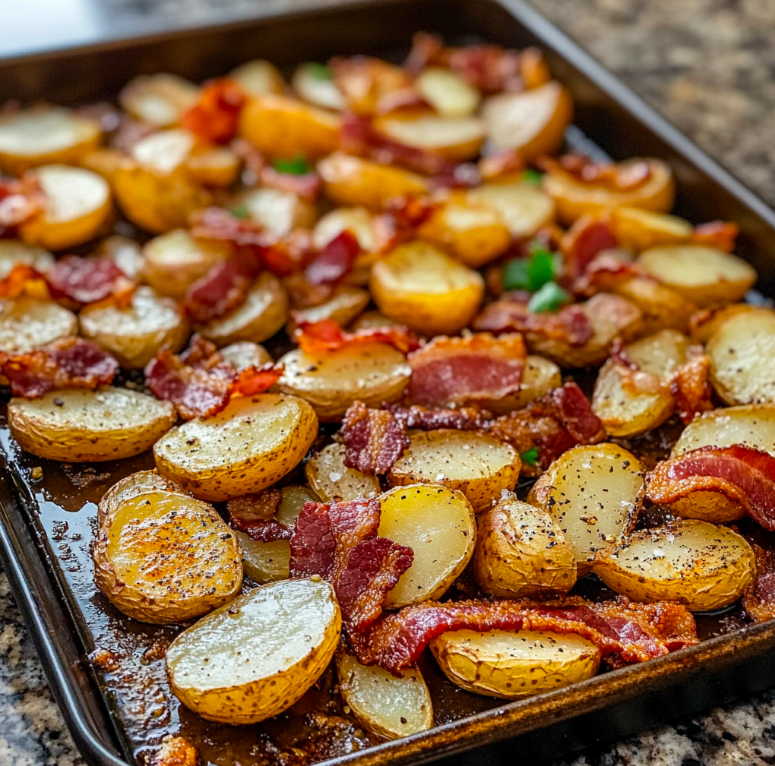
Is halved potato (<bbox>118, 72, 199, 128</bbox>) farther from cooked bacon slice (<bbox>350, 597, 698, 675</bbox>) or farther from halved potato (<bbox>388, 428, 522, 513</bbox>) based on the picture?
cooked bacon slice (<bbox>350, 597, 698, 675</bbox>)

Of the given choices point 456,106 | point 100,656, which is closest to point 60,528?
point 100,656

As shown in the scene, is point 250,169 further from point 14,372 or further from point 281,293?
point 14,372

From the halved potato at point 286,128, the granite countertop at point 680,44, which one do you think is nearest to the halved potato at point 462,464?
the halved potato at point 286,128

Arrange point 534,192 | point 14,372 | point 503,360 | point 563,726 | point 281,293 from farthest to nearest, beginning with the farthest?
point 534,192 → point 281,293 → point 503,360 → point 14,372 → point 563,726

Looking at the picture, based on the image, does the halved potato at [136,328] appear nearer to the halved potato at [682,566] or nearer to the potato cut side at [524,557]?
the potato cut side at [524,557]

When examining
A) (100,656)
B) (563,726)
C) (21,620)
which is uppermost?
(563,726)

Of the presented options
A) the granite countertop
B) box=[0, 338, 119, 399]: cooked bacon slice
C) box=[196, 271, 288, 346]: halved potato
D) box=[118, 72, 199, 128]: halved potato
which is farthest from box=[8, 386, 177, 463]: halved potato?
the granite countertop
